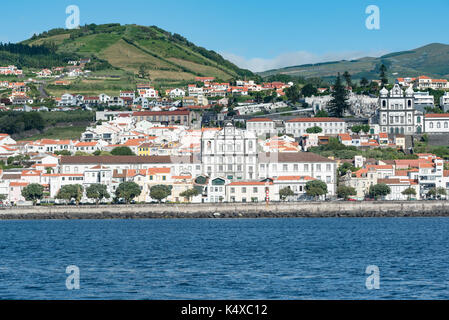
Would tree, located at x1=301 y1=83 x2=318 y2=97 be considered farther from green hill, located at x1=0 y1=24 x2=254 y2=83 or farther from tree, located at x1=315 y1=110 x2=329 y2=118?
green hill, located at x1=0 y1=24 x2=254 y2=83

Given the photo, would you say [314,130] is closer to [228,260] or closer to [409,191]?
[409,191]

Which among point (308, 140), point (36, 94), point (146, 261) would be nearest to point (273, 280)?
point (146, 261)

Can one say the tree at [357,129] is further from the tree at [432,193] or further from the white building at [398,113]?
the tree at [432,193]

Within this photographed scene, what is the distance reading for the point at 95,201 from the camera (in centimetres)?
6888

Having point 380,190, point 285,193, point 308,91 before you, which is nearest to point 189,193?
point 285,193

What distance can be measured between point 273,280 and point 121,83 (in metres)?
129

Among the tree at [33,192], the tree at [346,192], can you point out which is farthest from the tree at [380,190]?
the tree at [33,192]

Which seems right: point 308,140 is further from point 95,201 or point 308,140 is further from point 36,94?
point 36,94

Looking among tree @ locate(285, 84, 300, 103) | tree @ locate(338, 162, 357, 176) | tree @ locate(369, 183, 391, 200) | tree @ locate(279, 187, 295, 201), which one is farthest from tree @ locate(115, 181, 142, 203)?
tree @ locate(285, 84, 300, 103)

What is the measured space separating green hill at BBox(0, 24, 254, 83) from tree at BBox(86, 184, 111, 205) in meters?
92.4

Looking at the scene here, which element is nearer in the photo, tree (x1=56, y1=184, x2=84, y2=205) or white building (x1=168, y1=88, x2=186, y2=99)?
tree (x1=56, y1=184, x2=84, y2=205)

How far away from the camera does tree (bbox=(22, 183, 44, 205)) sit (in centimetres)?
6806

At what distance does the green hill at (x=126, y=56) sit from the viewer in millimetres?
167875

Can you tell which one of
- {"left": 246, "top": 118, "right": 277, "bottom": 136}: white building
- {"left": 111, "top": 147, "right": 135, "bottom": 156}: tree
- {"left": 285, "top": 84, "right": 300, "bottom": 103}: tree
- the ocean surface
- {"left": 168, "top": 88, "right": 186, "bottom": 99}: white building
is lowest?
the ocean surface
